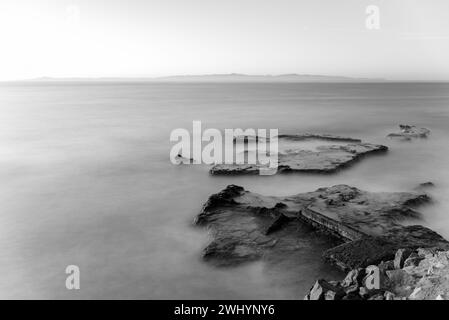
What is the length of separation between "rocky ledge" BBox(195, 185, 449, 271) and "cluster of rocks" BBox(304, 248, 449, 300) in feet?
3.15

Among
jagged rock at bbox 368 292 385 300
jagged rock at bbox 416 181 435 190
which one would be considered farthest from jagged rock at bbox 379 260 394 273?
jagged rock at bbox 416 181 435 190

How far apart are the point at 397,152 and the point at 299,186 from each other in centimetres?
875

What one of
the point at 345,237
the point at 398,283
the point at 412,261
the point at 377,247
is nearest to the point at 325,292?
the point at 398,283

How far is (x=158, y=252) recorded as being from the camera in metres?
9.09

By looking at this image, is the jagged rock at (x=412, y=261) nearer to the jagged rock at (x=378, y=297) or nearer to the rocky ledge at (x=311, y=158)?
the jagged rock at (x=378, y=297)

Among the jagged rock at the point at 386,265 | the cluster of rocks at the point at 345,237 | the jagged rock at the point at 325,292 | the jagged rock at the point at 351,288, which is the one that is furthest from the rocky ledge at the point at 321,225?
the jagged rock at the point at 325,292

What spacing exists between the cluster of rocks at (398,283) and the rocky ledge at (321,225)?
96cm

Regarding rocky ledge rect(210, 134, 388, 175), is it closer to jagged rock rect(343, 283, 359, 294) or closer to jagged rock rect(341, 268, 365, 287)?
jagged rock rect(341, 268, 365, 287)

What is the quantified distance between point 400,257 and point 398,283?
0.96 m

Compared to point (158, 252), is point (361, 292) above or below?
above

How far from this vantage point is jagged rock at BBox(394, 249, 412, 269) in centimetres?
679
